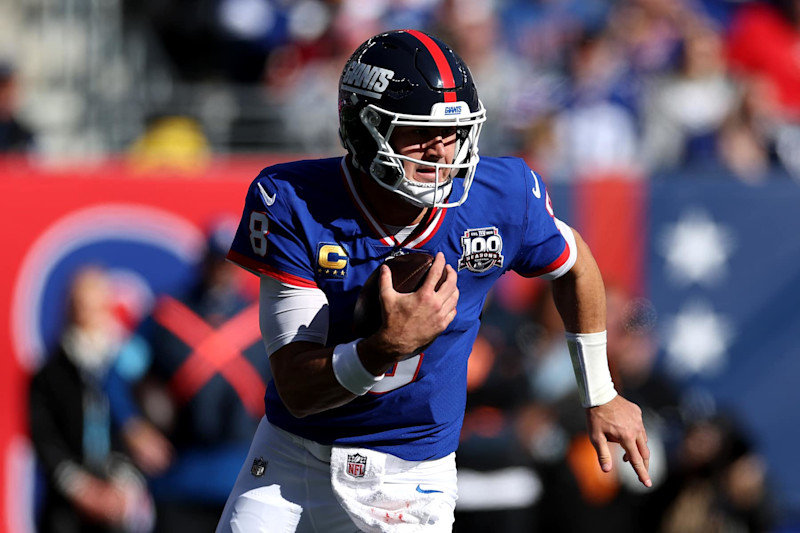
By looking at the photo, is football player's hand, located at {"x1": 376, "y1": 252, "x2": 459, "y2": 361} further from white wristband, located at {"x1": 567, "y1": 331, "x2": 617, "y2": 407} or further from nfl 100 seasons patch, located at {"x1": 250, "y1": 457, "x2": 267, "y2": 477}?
white wristband, located at {"x1": 567, "y1": 331, "x2": 617, "y2": 407}

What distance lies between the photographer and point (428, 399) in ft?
11.7

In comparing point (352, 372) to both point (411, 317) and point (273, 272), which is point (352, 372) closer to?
point (411, 317)

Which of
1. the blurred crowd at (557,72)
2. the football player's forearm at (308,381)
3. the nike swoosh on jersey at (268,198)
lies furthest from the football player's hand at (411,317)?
the blurred crowd at (557,72)

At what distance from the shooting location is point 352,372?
3152mm

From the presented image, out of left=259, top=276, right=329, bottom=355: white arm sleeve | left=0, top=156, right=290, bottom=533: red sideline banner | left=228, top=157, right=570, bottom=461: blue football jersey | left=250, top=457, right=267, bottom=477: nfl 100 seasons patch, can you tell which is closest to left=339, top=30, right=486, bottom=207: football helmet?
left=228, top=157, right=570, bottom=461: blue football jersey

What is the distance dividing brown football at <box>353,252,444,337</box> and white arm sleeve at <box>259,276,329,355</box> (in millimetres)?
146

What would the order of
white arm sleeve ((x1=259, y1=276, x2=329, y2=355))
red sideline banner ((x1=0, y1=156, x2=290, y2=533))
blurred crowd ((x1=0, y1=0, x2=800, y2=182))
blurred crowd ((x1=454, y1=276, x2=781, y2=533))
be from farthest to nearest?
1. blurred crowd ((x1=0, y1=0, x2=800, y2=182))
2. red sideline banner ((x1=0, y1=156, x2=290, y2=533))
3. blurred crowd ((x1=454, y1=276, x2=781, y2=533))
4. white arm sleeve ((x1=259, y1=276, x2=329, y2=355))

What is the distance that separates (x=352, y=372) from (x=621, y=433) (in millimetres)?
1013

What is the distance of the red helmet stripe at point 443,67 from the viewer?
11.3ft

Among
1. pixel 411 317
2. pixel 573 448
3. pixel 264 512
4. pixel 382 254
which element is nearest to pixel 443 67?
pixel 382 254

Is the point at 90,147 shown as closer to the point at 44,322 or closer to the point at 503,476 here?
the point at 44,322

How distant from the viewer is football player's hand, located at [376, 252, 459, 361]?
3102 mm

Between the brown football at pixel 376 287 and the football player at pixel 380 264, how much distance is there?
0.13 metres

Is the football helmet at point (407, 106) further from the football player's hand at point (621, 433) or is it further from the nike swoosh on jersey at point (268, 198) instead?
the football player's hand at point (621, 433)
